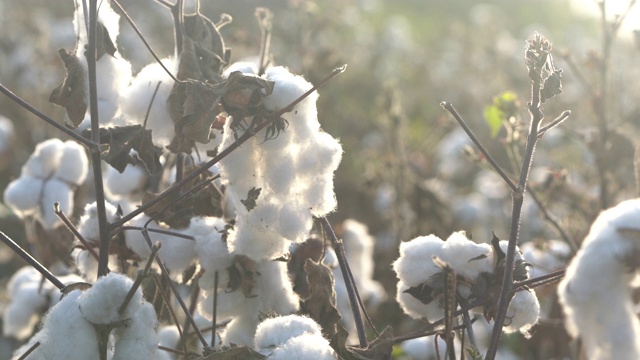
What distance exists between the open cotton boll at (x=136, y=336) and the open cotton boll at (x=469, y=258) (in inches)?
19.2

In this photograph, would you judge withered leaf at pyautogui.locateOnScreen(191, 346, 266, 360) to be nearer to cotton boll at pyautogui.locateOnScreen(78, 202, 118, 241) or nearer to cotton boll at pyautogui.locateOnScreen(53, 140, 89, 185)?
cotton boll at pyautogui.locateOnScreen(78, 202, 118, 241)

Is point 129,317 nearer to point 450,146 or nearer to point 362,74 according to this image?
point 450,146

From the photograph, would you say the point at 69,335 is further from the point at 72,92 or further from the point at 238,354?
the point at 72,92

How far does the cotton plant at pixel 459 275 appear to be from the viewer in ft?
4.58

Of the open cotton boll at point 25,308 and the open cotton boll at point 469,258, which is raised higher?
the open cotton boll at point 25,308

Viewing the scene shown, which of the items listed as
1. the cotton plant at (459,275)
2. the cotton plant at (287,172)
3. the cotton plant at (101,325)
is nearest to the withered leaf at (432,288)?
the cotton plant at (459,275)

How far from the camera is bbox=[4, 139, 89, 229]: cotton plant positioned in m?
2.01

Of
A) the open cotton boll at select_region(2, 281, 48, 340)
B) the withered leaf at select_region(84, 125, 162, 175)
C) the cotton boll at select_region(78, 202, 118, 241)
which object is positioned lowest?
the withered leaf at select_region(84, 125, 162, 175)

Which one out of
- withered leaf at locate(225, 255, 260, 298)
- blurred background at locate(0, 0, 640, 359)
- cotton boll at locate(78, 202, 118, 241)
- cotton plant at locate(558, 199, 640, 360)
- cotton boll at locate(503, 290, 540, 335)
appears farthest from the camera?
blurred background at locate(0, 0, 640, 359)

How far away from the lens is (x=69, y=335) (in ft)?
3.96

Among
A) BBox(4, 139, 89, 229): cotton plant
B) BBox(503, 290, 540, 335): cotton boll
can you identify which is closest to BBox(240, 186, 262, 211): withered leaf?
BBox(503, 290, 540, 335): cotton boll

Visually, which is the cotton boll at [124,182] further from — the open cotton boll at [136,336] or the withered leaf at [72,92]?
the open cotton boll at [136,336]

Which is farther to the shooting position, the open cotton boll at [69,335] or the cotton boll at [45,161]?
the cotton boll at [45,161]

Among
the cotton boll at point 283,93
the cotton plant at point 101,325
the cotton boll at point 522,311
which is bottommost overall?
the cotton plant at point 101,325
